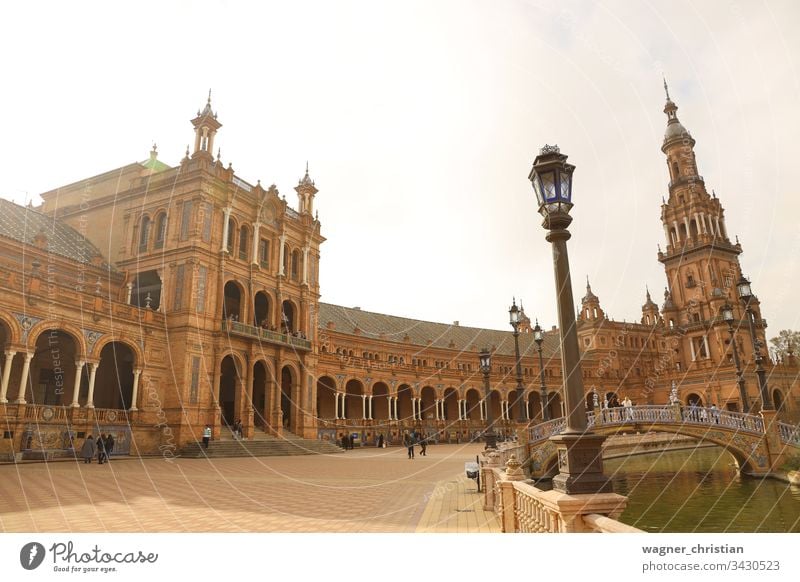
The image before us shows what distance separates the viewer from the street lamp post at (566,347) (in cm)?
486

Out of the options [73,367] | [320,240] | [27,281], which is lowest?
[73,367]

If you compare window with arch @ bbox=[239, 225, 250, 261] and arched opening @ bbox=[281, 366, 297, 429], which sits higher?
window with arch @ bbox=[239, 225, 250, 261]

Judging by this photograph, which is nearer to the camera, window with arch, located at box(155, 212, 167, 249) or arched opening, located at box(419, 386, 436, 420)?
window with arch, located at box(155, 212, 167, 249)

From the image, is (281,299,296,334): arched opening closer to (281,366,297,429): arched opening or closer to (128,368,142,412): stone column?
(281,366,297,429): arched opening

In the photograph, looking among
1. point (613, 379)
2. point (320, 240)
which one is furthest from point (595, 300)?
point (320, 240)

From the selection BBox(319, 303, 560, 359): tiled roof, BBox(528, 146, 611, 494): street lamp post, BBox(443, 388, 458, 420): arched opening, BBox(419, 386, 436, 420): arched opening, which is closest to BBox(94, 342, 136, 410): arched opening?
BBox(319, 303, 560, 359): tiled roof

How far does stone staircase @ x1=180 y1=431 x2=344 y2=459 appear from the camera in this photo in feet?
83.7

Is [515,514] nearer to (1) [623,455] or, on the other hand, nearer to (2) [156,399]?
(2) [156,399]

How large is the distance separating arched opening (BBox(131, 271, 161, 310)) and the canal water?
26787 mm

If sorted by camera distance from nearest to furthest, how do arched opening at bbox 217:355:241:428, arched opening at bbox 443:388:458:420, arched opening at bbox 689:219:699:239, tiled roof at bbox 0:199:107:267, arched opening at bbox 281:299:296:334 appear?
tiled roof at bbox 0:199:107:267
arched opening at bbox 217:355:241:428
arched opening at bbox 281:299:296:334
arched opening at bbox 443:388:458:420
arched opening at bbox 689:219:699:239

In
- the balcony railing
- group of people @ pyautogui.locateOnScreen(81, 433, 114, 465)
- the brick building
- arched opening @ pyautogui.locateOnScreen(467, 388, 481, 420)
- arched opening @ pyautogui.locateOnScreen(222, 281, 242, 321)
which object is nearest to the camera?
group of people @ pyautogui.locateOnScreen(81, 433, 114, 465)

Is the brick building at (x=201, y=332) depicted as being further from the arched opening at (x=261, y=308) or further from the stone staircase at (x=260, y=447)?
the stone staircase at (x=260, y=447)

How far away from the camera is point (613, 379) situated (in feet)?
218
